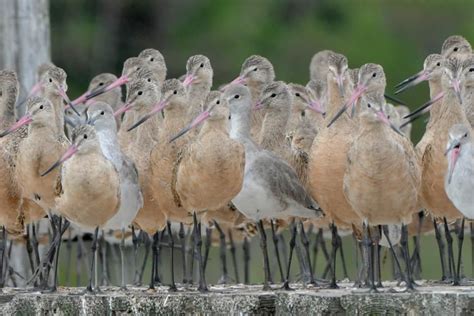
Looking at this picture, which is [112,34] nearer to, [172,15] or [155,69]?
[172,15]

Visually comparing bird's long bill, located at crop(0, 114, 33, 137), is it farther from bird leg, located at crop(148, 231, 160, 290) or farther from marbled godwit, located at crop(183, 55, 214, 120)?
marbled godwit, located at crop(183, 55, 214, 120)

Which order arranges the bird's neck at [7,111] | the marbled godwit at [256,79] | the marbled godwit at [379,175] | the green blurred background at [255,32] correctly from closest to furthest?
the marbled godwit at [379,175]
the bird's neck at [7,111]
the marbled godwit at [256,79]
the green blurred background at [255,32]

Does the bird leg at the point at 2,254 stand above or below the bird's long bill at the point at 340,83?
below

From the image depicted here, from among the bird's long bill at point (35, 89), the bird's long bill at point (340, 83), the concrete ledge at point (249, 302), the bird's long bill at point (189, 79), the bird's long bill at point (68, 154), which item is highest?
the bird's long bill at point (35, 89)

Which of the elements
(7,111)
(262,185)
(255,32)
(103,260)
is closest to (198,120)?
(262,185)

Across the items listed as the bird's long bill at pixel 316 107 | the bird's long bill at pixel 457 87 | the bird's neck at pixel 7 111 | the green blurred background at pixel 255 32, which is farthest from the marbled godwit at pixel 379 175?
the green blurred background at pixel 255 32

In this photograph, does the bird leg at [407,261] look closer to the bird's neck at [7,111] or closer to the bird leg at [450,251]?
the bird leg at [450,251]

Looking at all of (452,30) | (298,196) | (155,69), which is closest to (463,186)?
(298,196)

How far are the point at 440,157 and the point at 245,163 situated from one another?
4.30 ft

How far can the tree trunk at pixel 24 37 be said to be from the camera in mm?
14227

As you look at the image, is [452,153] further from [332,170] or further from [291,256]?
[291,256]

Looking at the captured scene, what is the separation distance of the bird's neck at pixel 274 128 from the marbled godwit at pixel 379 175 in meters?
1.24

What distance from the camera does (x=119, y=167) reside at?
11.5 meters

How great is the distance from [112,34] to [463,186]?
15.0 meters
